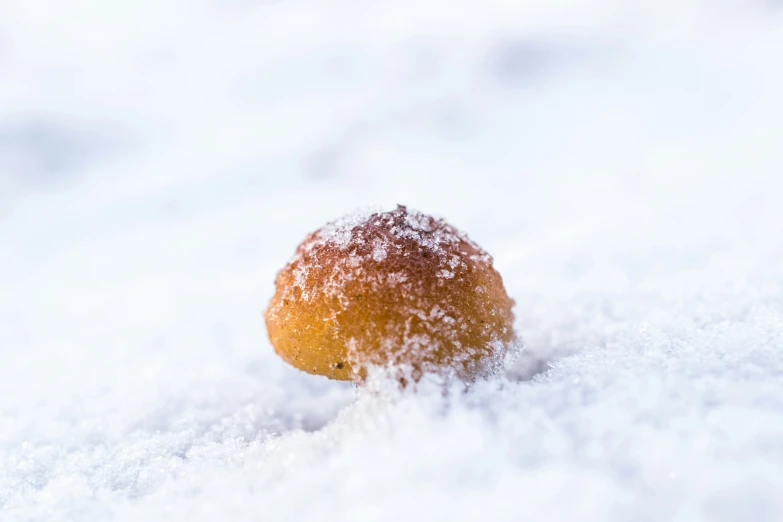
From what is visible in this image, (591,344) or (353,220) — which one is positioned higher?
(353,220)

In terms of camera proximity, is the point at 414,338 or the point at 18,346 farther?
the point at 18,346

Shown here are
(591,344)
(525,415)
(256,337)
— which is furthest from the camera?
(256,337)

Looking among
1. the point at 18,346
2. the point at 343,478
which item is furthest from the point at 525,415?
the point at 18,346

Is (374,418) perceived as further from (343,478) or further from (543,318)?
(543,318)

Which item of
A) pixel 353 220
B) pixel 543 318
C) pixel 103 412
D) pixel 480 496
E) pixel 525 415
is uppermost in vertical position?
pixel 353 220

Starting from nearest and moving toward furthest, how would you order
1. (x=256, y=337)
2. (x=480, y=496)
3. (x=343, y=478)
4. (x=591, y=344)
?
1. (x=480, y=496)
2. (x=343, y=478)
3. (x=591, y=344)
4. (x=256, y=337)

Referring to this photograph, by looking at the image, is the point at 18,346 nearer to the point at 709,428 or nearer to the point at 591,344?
the point at 591,344
